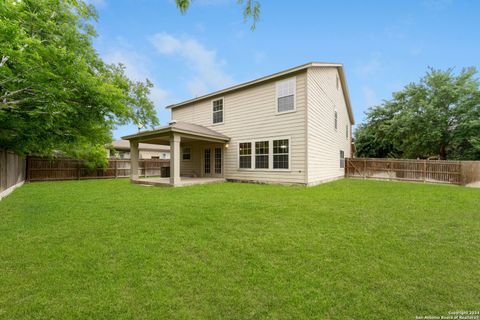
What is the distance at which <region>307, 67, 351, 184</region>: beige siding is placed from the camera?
995 centimetres

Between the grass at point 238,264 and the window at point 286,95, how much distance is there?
6082 mm

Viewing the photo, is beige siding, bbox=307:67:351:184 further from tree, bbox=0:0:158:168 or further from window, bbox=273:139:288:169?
tree, bbox=0:0:158:168

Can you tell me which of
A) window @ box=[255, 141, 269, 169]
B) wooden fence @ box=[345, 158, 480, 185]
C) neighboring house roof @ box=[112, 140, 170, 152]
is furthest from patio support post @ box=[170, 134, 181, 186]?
neighboring house roof @ box=[112, 140, 170, 152]

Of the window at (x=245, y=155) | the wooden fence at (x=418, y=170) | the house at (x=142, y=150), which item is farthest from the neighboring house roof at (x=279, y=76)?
the house at (x=142, y=150)

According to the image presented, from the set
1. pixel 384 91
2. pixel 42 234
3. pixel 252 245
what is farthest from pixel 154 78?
pixel 384 91

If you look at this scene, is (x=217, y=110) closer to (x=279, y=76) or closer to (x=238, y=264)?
(x=279, y=76)

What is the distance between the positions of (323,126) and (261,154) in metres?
3.74

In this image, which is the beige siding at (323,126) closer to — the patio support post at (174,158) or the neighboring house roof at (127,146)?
the patio support post at (174,158)

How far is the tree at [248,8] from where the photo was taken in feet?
9.07

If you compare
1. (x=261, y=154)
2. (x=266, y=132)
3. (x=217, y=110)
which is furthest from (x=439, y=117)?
(x=217, y=110)

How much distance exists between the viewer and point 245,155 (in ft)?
38.0

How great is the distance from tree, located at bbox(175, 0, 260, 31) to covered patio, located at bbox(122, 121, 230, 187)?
7007mm

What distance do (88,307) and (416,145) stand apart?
24.7 metres

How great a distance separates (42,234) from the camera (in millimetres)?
3926
